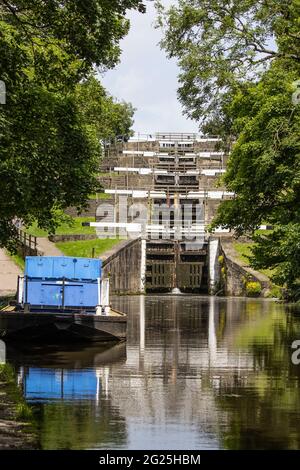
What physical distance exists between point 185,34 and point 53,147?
47.7 ft

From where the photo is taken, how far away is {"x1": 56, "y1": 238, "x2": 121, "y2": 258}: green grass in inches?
2024

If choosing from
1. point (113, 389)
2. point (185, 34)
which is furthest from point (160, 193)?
point (113, 389)

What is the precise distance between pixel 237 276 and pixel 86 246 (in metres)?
10.4

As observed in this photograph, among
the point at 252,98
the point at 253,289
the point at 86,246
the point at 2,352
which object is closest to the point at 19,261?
the point at 86,246

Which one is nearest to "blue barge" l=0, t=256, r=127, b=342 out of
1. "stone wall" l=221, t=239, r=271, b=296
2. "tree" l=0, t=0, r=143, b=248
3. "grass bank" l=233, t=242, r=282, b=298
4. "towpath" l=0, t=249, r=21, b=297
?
"tree" l=0, t=0, r=143, b=248

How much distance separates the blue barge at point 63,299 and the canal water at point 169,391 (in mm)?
694

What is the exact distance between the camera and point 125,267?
51250 mm

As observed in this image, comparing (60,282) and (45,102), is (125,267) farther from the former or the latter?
(45,102)

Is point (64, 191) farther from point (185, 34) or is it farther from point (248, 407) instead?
point (185, 34)

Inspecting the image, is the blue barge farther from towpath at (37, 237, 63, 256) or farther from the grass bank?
towpath at (37, 237, 63, 256)

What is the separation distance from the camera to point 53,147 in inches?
712

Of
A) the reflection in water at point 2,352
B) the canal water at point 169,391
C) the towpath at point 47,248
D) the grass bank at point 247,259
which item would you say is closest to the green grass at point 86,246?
the towpath at point 47,248

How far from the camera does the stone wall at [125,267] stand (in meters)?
49.1

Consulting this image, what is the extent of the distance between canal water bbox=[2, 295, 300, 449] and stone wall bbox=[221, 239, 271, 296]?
68.4ft
